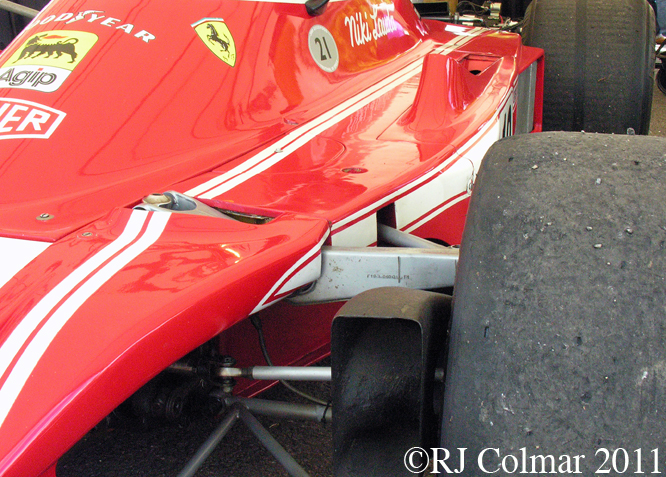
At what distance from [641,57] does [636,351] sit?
2.20 m

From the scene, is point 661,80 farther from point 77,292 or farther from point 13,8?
point 77,292

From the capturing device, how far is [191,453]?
1495 millimetres

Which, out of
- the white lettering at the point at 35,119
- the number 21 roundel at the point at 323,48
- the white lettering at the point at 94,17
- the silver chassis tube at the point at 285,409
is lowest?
the silver chassis tube at the point at 285,409

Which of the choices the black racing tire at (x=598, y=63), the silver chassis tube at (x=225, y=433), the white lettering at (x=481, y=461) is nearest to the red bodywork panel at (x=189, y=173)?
the silver chassis tube at (x=225, y=433)

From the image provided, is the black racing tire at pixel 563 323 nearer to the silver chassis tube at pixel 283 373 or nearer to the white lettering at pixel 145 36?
Answer: the silver chassis tube at pixel 283 373

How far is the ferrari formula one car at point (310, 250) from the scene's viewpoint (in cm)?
78

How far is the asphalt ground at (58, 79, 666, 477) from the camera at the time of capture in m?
1.46

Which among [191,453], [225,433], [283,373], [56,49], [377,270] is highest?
[56,49]

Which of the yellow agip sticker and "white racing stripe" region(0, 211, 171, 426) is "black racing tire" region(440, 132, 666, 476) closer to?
"white racing stripe" region(0, 211, 171, 426)

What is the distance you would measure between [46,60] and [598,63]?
200cm

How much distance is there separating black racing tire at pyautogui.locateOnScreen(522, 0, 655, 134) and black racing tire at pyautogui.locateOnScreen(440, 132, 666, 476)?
6.46ft

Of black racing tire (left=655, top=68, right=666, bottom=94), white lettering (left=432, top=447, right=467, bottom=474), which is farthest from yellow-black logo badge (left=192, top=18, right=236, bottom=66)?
black racing tire (left=655, top=68, right=666, bottom=94)

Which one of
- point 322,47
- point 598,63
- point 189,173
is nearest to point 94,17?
point 189,173

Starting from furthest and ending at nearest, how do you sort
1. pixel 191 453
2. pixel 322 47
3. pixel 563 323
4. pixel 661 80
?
pixel 661 80 < pixel 322 47 < pixel 191 453 < pixel 563 323
